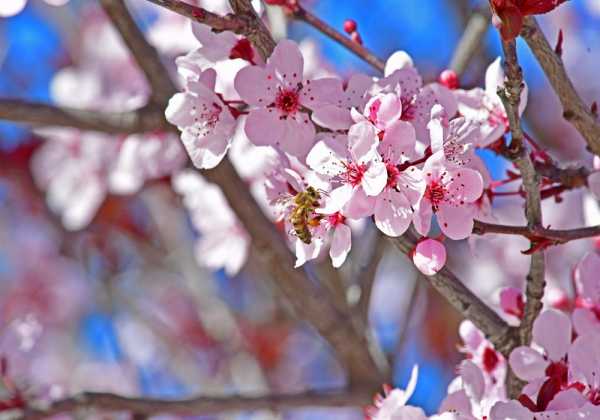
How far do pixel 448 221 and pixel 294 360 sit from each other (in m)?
3.31

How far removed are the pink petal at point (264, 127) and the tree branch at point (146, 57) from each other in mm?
688

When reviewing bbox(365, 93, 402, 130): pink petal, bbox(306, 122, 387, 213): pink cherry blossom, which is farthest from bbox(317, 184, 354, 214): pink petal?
bbox(365, 93, 402, 130): pink petal

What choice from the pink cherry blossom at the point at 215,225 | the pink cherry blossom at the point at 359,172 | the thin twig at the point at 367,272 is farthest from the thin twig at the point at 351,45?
the pink cherry blossom at the point at 215,225

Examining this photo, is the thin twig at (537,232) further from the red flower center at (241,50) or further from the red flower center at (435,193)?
the red flower center at (241,50)

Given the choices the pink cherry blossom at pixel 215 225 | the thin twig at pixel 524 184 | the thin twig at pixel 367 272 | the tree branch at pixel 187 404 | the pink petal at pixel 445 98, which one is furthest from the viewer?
the pink cherry blossom at pixel 215 225

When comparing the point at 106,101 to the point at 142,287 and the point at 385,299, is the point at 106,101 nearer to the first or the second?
the point at 142,287

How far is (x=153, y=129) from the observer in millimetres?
2096

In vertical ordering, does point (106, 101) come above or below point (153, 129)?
below

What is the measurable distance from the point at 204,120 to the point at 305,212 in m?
0.29

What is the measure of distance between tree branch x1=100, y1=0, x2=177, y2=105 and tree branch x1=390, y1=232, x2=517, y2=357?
85 centimetres

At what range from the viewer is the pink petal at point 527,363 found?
1.42m

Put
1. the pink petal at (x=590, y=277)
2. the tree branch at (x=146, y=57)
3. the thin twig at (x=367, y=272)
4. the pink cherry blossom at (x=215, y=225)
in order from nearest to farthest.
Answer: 1. the pink petal at (x=590, y=277)
2. the tree branch at (x=146, y=57)
3. the thin twig at (x=367, y=272)
4. the pink cherry blossom at (x=215, y=225)

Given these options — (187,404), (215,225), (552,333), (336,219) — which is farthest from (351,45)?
(215,225)

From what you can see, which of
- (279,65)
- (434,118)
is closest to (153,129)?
(279,65)
